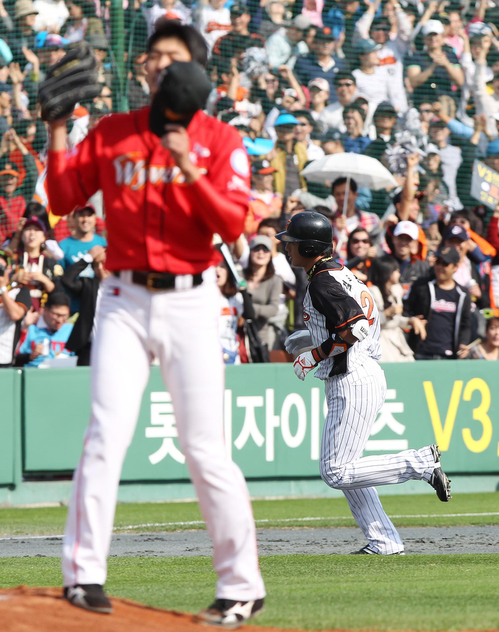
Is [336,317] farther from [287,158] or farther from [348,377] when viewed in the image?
[287,158]

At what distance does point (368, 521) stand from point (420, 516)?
3251 millimetres

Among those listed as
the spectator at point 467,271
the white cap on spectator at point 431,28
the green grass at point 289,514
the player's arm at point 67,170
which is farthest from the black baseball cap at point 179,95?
the white cap on spectator at point 431,28

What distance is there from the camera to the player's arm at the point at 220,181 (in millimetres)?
3980

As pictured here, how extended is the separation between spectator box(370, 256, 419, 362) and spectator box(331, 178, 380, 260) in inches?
43.9

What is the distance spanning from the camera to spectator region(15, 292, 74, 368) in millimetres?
11992

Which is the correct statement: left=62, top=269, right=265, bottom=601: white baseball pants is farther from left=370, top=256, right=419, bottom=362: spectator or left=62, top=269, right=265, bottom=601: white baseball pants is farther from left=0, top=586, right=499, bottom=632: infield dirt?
left=370, top=256, right=419, bottom=362: spectator

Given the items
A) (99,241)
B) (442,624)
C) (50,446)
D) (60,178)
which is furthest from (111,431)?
(99,241)

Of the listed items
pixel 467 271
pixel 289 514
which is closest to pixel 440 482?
pixel 289 514

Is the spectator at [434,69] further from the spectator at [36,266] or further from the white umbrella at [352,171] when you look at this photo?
the spectator at [36,266]

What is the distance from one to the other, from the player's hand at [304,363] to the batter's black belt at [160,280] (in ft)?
10.2

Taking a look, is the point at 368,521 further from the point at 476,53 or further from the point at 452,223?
the point at 476,53

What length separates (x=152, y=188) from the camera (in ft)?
13.8

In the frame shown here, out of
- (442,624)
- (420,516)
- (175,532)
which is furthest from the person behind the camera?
(420,516)

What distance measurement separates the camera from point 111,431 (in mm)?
4164
